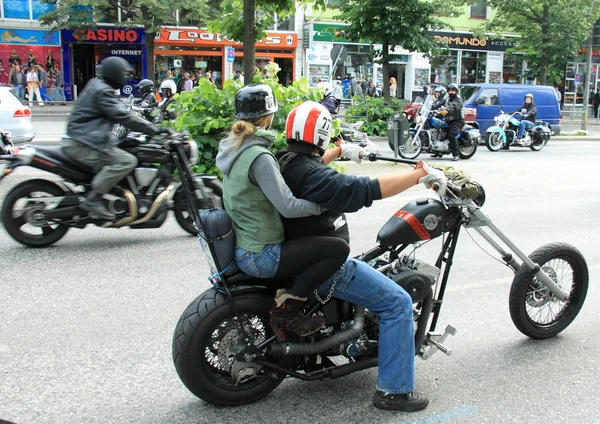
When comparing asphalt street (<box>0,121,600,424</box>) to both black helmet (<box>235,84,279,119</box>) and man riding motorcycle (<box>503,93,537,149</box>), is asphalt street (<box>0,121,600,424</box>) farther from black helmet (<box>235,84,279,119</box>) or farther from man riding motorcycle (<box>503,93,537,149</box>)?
man riding motorcycle (<box>503,93,537,149</box>)

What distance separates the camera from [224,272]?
3.15 m

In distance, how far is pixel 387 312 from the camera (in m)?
3.18

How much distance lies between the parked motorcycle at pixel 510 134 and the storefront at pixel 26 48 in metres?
23.1

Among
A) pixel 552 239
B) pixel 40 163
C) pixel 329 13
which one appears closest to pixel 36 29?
pixel 329 13

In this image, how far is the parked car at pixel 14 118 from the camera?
499 inches

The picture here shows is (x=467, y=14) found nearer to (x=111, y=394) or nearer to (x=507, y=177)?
(x=507, y=177)

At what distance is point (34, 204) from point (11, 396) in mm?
3340

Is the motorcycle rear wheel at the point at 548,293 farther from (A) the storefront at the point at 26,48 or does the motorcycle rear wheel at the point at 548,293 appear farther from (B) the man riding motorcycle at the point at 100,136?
(A) the storefront at the point at 26,48

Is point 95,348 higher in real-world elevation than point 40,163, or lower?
lower

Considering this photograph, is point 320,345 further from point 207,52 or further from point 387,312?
point 207,52

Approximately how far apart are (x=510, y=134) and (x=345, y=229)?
52.7ft

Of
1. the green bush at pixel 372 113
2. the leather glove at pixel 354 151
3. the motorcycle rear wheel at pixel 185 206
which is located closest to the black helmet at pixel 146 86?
the green bush at pixel 372 113

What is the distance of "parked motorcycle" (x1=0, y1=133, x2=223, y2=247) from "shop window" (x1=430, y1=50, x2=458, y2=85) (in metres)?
34.1

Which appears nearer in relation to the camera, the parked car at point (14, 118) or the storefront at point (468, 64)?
the parked car at point (14, 118)
